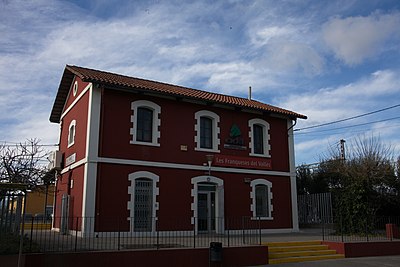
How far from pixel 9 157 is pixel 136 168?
277 inches

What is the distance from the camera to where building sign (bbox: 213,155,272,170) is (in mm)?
18891

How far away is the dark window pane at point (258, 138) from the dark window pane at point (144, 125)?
5688 mm

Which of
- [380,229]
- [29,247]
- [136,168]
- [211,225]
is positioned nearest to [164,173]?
[136,168]

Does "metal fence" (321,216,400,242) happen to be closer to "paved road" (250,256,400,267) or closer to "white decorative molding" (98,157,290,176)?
"paved road" (250,256,400,267)

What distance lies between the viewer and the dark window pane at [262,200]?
783 inches

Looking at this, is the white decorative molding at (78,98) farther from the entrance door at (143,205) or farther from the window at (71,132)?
the entrance door at (143,205)

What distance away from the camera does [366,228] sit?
17.5 m

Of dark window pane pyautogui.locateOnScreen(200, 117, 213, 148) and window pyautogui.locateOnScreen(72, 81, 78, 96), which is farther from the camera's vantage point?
window pyautogui.locateOnScreen(72, 81, 78, 96)

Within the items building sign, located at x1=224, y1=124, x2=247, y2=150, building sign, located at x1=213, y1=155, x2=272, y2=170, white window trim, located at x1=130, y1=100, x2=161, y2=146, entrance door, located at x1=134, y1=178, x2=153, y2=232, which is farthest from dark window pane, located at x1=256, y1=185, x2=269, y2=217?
white window trim, located at x1=130, y1=100, x2=161, y2=146

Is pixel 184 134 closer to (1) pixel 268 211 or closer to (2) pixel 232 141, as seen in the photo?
(2) pixel 232 141

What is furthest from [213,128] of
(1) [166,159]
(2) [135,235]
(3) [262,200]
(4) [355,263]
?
(4) [355,263]

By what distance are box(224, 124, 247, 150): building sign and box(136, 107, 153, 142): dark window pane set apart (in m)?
3.78

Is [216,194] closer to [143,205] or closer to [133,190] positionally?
[143,205]

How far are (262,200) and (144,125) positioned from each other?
6957 millimetres
